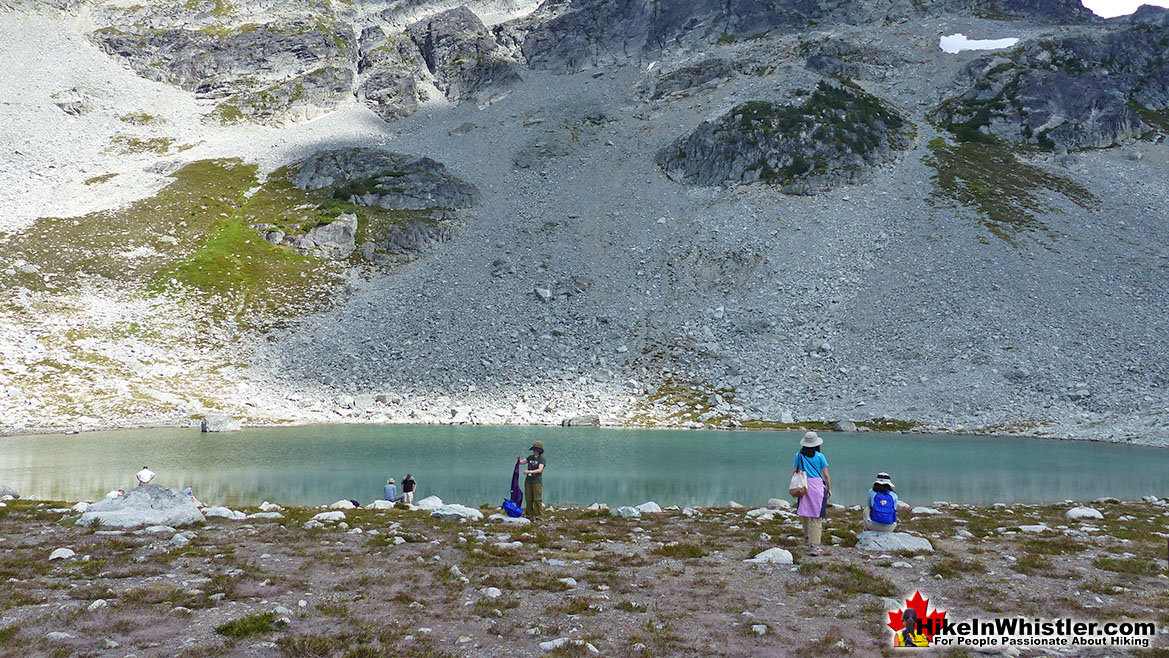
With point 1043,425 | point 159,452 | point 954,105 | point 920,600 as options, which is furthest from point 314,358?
point 954,105

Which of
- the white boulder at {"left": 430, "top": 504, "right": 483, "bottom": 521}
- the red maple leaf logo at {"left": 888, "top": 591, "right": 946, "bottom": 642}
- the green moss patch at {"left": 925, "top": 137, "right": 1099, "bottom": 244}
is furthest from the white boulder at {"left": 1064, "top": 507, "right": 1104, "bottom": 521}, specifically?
the green moss patch at {"left": 925, "top": 137, "right": 1099, "bottom": 244}

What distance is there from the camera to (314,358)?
6319 centimetres

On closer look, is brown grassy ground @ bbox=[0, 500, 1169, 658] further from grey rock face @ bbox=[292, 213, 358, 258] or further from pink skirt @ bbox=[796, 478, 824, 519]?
grey rock face @ bbox=[292, 213, 358, 258]

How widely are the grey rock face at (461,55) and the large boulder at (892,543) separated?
140992mm

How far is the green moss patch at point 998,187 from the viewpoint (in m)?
76.9

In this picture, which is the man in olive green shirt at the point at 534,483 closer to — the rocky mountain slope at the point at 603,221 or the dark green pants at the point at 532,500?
the dark green pants at the point at 532,500

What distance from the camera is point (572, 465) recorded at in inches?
1490

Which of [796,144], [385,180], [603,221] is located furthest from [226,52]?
[796,144]

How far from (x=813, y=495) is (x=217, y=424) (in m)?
50.0

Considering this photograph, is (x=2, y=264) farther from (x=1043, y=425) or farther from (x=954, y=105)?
(x=954, y=105)

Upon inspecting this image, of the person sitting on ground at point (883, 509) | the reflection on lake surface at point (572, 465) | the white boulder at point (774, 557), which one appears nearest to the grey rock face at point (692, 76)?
the reflection on lake surface at point (572, 465)

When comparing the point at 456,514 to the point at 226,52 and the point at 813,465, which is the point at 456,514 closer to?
the point at 813,465

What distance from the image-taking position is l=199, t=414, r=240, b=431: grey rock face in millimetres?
49812

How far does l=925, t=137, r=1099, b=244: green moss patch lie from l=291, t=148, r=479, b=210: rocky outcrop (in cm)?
7019
